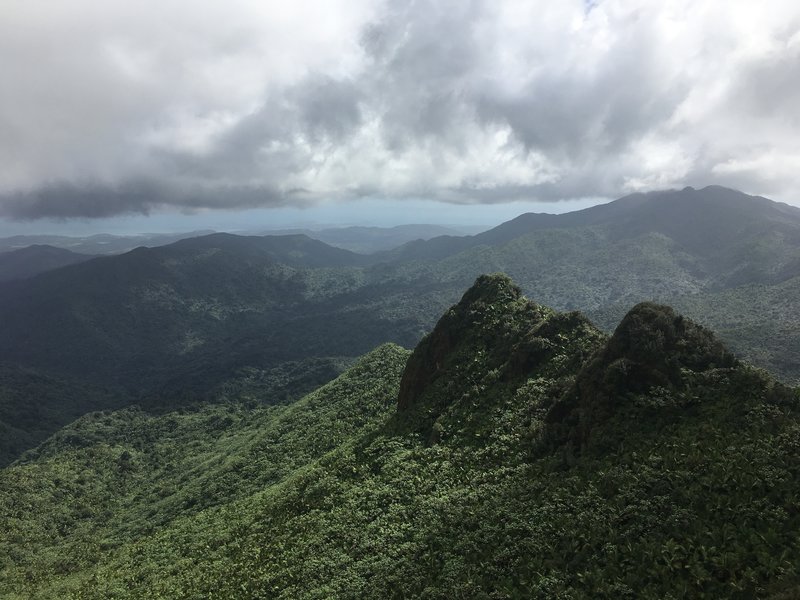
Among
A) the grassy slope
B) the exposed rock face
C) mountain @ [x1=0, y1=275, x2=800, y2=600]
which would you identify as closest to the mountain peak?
mountain @ [x1=0, y1=275, x2=800, y2=600]

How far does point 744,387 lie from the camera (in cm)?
2714

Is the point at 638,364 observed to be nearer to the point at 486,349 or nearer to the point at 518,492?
the point at 518,492

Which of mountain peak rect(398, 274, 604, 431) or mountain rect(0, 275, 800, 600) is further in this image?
mountain peak rect(398, 274, 604, 431)

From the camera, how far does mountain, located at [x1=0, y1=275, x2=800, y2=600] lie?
2031cm

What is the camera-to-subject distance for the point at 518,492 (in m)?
28.4

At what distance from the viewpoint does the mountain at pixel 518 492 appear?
20.3 meters

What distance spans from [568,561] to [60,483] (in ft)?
373

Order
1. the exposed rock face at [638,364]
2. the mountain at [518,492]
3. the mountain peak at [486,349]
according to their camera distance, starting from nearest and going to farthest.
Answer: the mountain at [518,492] → the exposed rock face at [638,364] → the mountain peak at [486,349]

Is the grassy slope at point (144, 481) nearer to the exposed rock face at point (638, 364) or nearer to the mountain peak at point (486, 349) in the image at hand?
the mountain peak at point (486, 349)

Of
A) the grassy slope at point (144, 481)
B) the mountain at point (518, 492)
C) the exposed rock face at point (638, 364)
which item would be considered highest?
the exposed rock face at point (638, 364)

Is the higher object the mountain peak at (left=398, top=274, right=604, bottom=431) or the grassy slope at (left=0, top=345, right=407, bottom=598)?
the mountain peak at (left=398, top=274, right=604, bottom=431)

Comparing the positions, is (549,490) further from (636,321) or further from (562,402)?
(636,321)

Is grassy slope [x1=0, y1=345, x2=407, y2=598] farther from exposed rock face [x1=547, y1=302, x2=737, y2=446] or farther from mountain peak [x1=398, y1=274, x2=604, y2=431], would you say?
exposed rock face [x1=547, y1=302, x2=737, y2=446]

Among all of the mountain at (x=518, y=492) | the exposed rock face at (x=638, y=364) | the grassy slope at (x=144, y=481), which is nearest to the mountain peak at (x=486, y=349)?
the mountain at (x=518, y=492)
